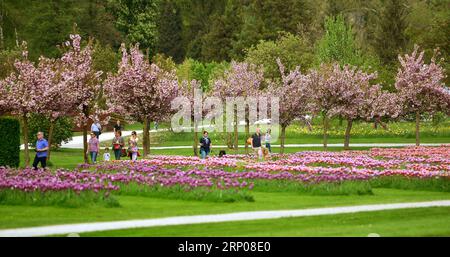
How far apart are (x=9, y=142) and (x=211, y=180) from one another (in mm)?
13093

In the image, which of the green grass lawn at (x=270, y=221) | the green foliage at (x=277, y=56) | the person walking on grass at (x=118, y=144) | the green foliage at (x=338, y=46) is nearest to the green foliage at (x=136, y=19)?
the green foliage at (x=277, y=56)

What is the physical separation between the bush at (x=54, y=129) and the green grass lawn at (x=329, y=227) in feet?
98.3

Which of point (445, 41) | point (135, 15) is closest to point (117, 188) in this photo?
point (445, 41)

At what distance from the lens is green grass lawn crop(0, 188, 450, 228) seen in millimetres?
19906

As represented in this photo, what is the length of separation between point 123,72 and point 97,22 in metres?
52.8

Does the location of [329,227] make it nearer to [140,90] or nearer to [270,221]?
[270,221]

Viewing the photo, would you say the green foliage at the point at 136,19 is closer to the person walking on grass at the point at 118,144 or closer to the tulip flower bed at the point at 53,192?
the person walking on grass at the point at 118,144

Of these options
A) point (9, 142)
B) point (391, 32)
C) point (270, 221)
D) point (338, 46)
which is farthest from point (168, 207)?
point (391, 32)

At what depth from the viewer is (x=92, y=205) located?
867 inches

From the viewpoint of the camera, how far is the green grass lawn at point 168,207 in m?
19.9

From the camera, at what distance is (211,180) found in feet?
89.7

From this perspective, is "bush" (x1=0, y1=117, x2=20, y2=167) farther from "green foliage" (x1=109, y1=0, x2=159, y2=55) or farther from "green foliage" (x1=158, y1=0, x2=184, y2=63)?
"green foliage" (x1=158, y1=0, x2=184, y2=63)

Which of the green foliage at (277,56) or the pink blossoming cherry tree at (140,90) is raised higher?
the green foliage at (277,56)
